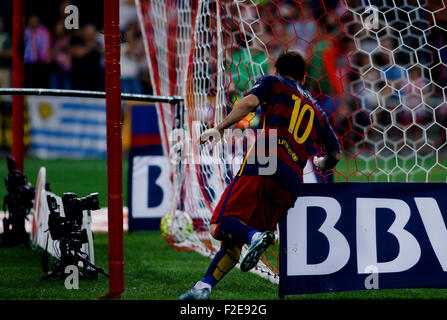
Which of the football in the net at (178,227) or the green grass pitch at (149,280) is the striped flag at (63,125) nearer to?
the green grass pitch at (149,280)

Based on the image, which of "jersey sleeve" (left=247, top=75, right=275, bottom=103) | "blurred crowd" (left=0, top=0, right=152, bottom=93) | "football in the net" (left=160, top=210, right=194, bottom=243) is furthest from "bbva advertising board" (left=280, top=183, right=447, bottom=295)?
"blurred crowd" (left=0, top=0, right=152, bottom=93)

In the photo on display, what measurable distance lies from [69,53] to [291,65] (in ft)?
38.1

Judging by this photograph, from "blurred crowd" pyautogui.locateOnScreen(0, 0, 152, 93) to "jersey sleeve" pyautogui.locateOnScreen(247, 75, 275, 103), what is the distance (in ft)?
34.8

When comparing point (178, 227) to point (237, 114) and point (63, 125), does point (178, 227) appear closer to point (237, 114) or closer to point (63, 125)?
point (237, 114)

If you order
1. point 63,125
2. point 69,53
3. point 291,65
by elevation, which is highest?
point 69,53

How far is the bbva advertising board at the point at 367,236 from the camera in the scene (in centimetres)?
424

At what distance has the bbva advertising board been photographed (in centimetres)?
424

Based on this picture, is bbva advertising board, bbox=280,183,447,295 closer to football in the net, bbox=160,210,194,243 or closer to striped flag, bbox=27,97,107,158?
football in the net, bbox=160,210,194,243

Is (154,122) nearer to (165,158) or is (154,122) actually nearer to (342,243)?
(165,158)

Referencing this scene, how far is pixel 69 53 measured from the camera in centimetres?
1512

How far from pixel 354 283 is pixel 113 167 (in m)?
1.50

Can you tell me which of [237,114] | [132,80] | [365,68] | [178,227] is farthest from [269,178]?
[132,80]

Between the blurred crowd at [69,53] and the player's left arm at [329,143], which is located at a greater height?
the blurred crowd at [69,53]

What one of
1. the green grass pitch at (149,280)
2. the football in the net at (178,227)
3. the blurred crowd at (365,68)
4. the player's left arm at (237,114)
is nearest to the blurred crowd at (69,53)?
the blurred crowd at (365,68)
